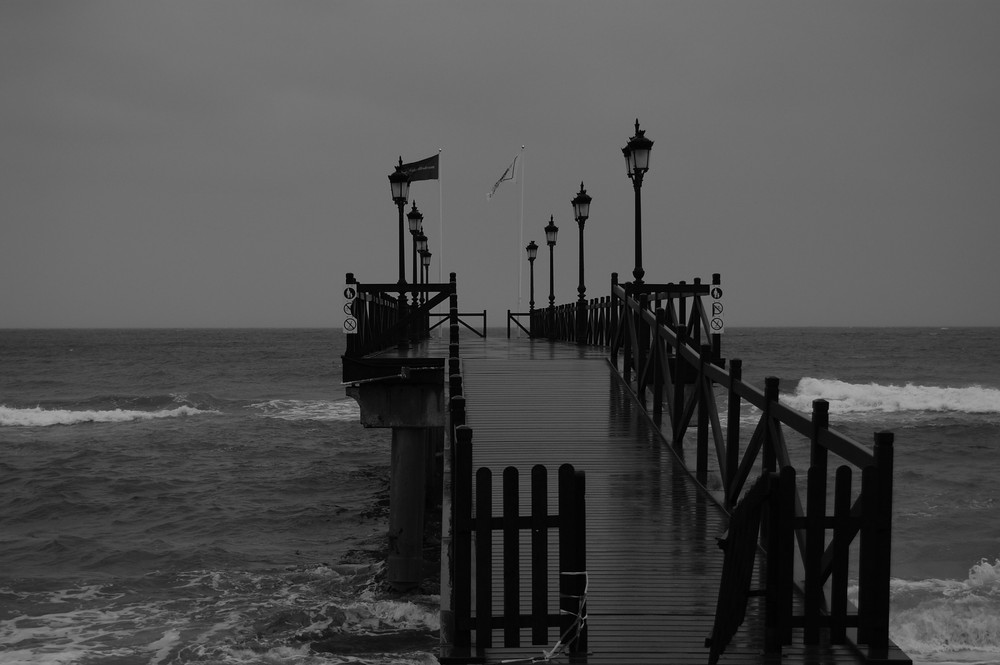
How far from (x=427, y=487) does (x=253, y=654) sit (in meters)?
9.80

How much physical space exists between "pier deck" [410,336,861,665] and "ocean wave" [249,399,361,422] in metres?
28.6

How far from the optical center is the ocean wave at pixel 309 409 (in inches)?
1716

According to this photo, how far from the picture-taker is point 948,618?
1395 centimetres

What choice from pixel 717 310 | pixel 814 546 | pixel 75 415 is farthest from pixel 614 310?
pixel 75 415

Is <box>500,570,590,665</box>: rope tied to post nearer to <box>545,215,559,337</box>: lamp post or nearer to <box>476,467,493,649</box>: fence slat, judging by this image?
<box>476,467,493,649</box>: fence slat

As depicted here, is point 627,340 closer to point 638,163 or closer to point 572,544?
point 638,163

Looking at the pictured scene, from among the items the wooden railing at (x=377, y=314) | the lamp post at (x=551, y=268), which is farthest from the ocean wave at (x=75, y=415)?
the wooden railing at (x=377, y=314)

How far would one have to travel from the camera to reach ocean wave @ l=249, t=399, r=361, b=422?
43.6 m

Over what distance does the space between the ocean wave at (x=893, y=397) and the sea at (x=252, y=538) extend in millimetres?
1127

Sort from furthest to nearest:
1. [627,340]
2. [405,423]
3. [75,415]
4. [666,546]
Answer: [75,415]
[405,423]
[627,340]
[666,546]

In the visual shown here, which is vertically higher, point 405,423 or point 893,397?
point 405,423

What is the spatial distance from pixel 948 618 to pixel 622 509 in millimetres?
8511

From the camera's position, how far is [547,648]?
5293 millimetres

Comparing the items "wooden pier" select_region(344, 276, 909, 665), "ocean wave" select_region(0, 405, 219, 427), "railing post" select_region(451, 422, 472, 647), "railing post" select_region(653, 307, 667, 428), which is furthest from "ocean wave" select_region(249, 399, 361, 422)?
"railing post" select_region(451, 422, 472, 647)
